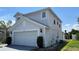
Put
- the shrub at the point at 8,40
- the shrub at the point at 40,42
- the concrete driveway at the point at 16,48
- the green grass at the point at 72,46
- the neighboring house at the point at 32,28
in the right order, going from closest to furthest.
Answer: the green grass at the point at 72,46 → the concrete driveway at the point at 16,48 → the shrub at the point at 8,40 → the shrub at the point at 40,42 → the neighboring house at the point at 32,28

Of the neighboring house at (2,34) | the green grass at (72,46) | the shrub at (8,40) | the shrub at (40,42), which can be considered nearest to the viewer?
the green grass at (72,46)

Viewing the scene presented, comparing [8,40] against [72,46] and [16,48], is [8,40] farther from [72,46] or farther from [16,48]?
[72,46]

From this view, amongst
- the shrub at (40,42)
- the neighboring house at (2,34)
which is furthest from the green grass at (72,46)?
the neighboring house at (2,34)

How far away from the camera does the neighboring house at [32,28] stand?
9508 mm

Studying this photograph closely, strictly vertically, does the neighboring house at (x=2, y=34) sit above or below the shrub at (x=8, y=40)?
above

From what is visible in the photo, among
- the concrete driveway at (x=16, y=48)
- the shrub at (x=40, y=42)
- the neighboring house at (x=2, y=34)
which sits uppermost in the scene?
the neighboring house at (x=2, y=34)

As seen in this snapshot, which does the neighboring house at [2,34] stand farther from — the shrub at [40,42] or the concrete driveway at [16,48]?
the shrub at [40,42]

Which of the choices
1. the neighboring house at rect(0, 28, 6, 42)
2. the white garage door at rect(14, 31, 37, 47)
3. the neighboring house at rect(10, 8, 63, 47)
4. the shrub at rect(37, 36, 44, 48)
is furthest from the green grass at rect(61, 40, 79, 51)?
the neighboring house at rect(0, 28, 6, 42)

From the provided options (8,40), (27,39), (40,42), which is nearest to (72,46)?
(40,42)

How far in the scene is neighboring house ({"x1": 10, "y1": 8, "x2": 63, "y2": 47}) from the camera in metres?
9.51

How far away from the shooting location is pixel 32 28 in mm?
9938
